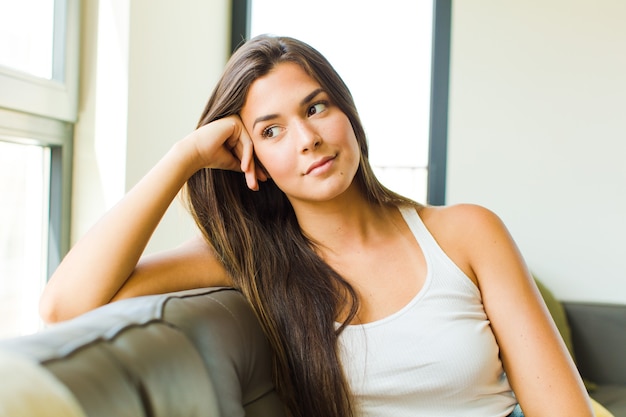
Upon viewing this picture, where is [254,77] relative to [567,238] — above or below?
above

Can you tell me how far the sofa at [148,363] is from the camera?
685mm

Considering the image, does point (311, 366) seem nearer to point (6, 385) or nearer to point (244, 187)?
point (244, 187)

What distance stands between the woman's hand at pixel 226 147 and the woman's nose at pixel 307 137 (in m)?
0.14

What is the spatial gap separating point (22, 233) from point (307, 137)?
1014 mm

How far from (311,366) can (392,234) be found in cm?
36

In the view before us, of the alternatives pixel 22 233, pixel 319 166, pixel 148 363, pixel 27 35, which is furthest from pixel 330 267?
pixel 27 35

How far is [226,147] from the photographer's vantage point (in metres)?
1.48

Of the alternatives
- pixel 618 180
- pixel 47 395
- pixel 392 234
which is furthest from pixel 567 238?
pixel 47 395

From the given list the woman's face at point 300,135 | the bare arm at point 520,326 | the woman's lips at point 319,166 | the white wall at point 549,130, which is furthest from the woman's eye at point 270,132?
the white wall at point 549,130

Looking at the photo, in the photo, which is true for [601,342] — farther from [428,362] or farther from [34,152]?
[34,152]

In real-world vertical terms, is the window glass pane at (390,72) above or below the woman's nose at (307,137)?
above

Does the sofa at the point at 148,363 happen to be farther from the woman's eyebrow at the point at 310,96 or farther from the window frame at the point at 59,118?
the window frame at the point at 59,118

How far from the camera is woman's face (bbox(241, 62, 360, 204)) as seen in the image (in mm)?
1328

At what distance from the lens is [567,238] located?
108 inches
